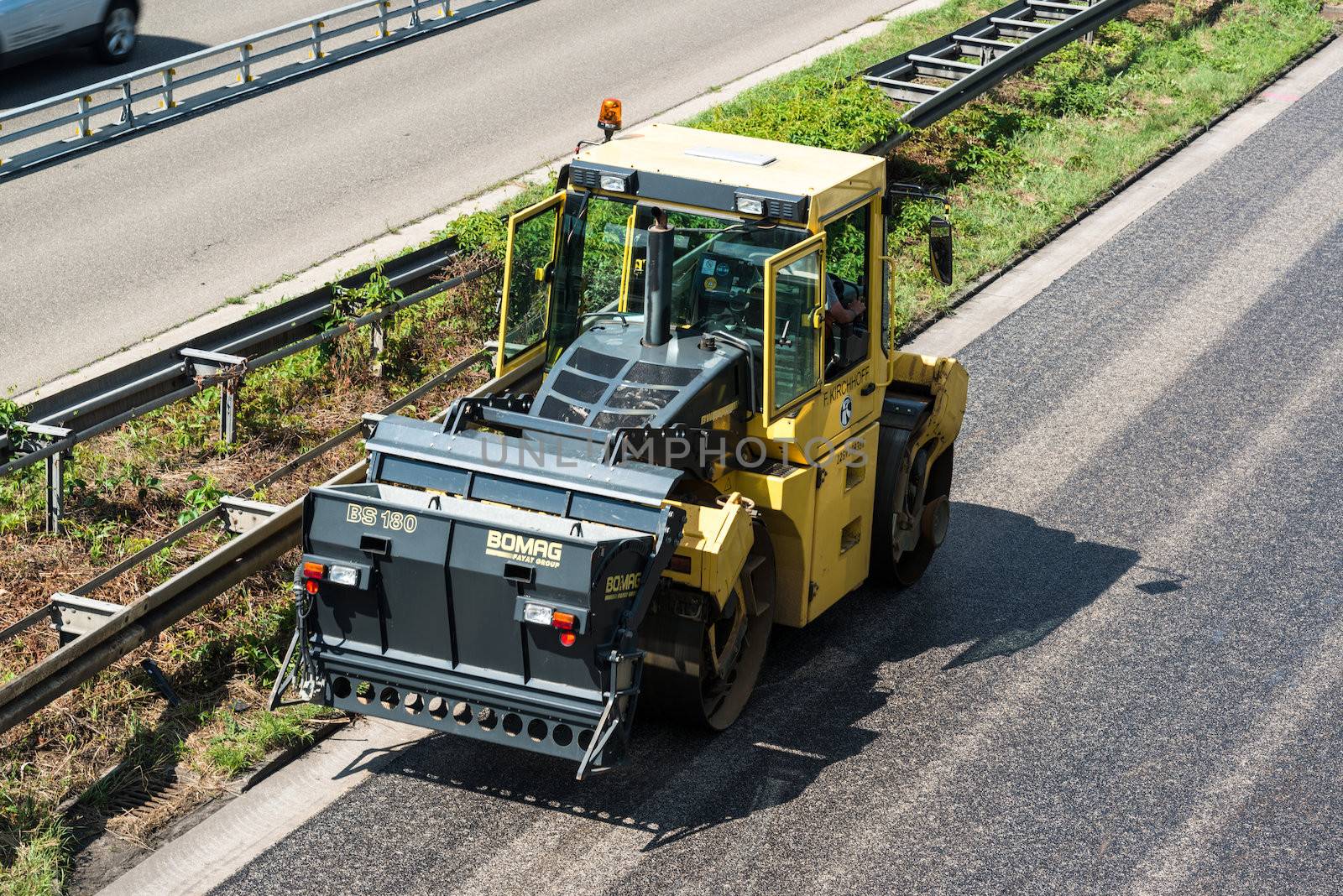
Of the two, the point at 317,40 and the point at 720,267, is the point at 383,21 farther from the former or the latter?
the point at 720,267

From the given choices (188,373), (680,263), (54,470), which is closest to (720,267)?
(680,263)

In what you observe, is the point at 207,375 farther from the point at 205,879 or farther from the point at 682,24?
the point at 682,24

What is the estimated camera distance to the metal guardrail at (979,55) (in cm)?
1723

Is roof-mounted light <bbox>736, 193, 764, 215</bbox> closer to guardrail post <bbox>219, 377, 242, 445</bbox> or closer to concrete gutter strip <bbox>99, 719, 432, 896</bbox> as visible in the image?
concrete gutter strip <bbox>99, 719, 432, 896</bbox>

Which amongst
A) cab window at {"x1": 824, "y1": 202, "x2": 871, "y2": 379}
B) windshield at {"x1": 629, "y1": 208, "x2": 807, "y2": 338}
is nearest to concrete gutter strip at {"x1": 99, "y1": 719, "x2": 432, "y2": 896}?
windshield at {"x1": 629, "y1": 208, "x2": 807, "y2": 338}

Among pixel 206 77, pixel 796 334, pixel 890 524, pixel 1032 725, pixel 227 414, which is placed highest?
pixel 206 77

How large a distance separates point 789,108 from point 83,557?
9.14 meters

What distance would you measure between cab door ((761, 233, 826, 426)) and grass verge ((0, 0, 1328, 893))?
309 cm

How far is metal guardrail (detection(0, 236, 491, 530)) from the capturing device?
909 cm

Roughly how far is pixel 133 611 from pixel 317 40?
45.7 feet

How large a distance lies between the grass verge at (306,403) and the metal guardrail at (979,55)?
0.46 m

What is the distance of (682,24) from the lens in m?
22.9

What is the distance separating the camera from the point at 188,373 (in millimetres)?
10047

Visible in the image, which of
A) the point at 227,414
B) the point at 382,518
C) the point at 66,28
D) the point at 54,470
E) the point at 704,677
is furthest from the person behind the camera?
the point at 66,28
